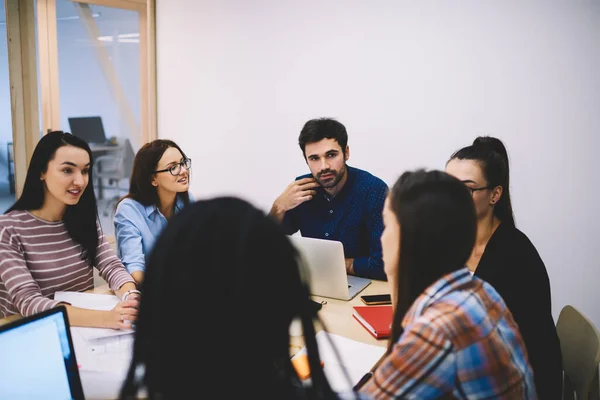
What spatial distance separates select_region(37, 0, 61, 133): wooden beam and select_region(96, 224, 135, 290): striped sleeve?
1.91 m

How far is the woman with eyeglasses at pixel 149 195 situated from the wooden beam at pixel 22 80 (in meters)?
1.55

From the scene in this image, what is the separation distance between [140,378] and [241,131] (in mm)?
3309

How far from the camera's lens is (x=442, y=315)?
985mm

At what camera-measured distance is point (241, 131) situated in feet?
12.7

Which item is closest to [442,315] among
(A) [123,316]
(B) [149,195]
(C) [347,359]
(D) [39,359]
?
(C) [347,359]

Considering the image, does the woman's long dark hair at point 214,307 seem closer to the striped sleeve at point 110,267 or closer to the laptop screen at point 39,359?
the laptop screen at point 39,359

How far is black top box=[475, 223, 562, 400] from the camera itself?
5.08 feet

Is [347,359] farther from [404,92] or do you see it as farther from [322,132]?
[404,92]

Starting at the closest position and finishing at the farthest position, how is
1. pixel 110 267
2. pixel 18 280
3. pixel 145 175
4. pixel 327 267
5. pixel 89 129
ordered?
pixel 18 280, pixel 327 267, pixel 110 267, pixel 145 175, pixel 89 129

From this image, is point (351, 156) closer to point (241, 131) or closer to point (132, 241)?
point (241, 131)

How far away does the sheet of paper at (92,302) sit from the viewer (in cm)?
161

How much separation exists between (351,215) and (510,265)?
101 centimetres

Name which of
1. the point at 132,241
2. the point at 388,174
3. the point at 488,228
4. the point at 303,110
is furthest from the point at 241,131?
the point at 488,228

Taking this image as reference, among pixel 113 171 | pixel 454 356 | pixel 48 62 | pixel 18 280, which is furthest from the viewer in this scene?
pixel 113 171
